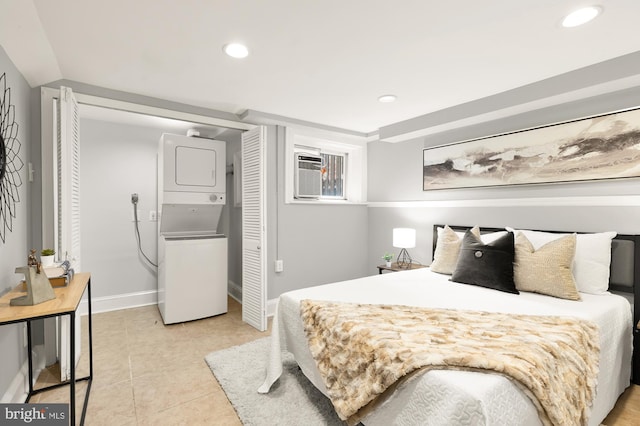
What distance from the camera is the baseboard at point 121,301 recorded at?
11.9 ft

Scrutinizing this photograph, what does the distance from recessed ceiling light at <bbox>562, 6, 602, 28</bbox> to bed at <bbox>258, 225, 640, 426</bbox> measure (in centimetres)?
138

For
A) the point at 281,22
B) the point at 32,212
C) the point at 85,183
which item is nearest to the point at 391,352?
the point at 281,22

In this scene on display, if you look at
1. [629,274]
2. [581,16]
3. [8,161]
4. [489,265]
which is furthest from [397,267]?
[8,161]

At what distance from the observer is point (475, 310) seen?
1872 mm

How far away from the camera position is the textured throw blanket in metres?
1.21

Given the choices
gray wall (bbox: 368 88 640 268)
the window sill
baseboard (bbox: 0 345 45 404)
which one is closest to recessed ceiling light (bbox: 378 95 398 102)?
gray wall (bbox: 368 88 640 268)

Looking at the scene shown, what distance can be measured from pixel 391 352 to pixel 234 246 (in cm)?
346

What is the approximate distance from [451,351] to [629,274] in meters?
1.87

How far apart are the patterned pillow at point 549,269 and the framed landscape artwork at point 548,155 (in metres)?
0.59

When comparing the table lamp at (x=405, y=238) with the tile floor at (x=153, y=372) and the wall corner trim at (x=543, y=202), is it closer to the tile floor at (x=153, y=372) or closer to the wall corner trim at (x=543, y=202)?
the wall corner trim at (x=543, y=202)

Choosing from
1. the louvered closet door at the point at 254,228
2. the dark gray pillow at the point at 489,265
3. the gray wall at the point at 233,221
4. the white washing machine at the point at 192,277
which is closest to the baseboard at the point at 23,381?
the white washing machine at the point at 192,277

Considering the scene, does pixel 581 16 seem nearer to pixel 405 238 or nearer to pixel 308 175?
pixel 405 238

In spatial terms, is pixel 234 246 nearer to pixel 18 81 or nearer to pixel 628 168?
pixel 18 81

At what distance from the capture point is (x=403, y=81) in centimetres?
249
